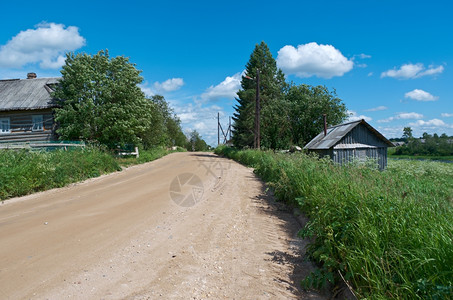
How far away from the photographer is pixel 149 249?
4.89 metres

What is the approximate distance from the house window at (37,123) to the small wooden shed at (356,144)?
22649mm

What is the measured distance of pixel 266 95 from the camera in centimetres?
4297

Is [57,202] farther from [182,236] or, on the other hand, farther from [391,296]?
[391,296]

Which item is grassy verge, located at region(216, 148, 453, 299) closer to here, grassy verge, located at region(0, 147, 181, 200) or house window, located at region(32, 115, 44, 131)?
grassy verge, located at region(0, 147, 181, 200)

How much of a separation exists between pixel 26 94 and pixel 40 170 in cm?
1788

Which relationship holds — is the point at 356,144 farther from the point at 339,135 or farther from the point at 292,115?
the point at 292,115

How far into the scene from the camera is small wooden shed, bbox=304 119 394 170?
885 inches

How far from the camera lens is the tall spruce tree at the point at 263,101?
1494 inches

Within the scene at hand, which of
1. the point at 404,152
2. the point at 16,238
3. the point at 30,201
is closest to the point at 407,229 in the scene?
the point at 16,238

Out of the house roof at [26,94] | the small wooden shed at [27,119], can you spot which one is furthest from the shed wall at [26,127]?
the house roof at [26,94]

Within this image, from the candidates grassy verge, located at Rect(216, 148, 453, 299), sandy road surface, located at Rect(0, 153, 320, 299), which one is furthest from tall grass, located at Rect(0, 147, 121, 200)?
grassy verge, located at Rect(216, 148, 453, 299)

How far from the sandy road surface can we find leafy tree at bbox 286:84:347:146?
31.5 metres

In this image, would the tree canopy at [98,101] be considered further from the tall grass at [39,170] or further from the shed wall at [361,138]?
the shed wall at [361,138]

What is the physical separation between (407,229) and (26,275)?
15.9 feet
